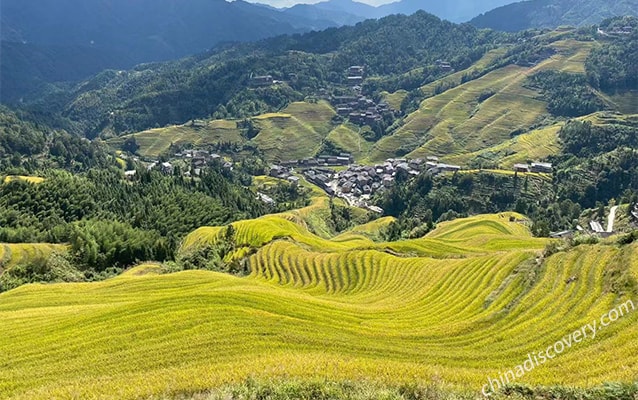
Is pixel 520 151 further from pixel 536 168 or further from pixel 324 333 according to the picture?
pixel 324 333

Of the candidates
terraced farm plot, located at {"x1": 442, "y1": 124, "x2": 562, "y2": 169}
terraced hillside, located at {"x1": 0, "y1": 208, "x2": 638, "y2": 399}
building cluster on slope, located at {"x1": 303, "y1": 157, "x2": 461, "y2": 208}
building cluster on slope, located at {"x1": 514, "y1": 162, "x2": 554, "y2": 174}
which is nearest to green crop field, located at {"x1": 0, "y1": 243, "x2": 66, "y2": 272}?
terraced hillside, located at {"x1": 0, "y1": 208, "x2": 638, "y2": 399}

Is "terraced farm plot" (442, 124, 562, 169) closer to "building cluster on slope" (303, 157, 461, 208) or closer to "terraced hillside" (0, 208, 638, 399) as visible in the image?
"building cluster on slope" (303, 157, 461, 208)

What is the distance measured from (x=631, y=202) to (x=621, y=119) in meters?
90.9

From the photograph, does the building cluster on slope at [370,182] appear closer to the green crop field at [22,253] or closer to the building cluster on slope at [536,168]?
the building cluster on slope at [536,168]

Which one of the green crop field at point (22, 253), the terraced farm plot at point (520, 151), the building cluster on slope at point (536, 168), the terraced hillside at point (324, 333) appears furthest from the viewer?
the terraced farm plot at point (520, 151)

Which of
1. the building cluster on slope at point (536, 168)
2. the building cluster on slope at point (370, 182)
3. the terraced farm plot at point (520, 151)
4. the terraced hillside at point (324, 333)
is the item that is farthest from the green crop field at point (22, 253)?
the terraced farm plot at point (520, 151)

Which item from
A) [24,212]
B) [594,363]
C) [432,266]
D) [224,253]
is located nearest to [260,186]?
[24,212]

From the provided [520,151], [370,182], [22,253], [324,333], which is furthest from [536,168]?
[324,333]

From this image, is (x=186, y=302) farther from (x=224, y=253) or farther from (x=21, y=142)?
(x=21, y=142)

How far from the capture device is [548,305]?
1126 inches

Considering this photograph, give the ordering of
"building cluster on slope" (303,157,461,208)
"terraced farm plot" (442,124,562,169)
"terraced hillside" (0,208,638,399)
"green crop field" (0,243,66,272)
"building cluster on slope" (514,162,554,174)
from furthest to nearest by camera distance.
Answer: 1. "building cluster on slope" (303,157,461,208)
2. "terraced farm plot" (442,124,562,169)
3. "building cluster on slope" (514,162,554,174)
4. "green crop field" (0,243,66,272)
5. "terraced hillside" (0,208,638,399)

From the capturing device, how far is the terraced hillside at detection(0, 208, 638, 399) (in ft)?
62.2

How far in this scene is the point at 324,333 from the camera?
25.0 meters

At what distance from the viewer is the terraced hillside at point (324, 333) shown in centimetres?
1897
